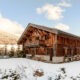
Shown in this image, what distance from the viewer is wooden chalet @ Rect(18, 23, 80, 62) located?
102 feet

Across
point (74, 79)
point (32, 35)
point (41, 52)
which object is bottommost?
point (74, 79)

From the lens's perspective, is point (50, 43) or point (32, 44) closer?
point (50, 43)

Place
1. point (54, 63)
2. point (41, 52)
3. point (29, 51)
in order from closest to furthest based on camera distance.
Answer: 1. point (54, 63)
2. point (41, 52)
3. point (29, 51)

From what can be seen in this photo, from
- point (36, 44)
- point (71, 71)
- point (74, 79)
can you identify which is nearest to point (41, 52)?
point (36, 44)

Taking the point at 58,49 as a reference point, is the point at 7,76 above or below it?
below

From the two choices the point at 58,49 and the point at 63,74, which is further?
the point at 58,49

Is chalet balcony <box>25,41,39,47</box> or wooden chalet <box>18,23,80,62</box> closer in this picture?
wooden chalet <box>18,23,80,62</box>

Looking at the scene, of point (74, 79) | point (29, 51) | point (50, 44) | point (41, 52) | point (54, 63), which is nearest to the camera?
point (74, 79)

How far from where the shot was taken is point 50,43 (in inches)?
1272

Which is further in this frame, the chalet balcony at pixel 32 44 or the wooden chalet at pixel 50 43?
the chalet balcony at pixel 32 44

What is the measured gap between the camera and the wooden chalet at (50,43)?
3122 centimetres

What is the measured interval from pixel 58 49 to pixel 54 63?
2593 millimetres

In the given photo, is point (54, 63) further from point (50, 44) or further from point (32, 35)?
point (32, 35)

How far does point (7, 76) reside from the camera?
72.7 feet
